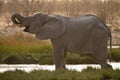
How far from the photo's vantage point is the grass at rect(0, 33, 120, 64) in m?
17.6

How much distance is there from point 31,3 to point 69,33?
103 feet

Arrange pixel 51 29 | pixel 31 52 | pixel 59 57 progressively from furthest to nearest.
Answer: pixel 31 52, pixel 51 29, pixel 59 57

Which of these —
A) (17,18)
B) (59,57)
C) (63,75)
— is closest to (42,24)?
(17,18)

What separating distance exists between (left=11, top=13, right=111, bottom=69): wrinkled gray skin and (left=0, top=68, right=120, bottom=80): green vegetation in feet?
2.47

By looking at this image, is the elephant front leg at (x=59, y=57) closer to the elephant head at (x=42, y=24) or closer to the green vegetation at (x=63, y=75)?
the elephant head at (x=42, y=24)

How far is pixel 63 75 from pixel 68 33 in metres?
1.57

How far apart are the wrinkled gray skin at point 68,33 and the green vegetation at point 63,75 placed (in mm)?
754

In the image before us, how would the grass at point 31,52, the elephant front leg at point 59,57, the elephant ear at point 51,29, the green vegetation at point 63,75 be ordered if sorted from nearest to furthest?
1. the green vegetation at point 63,75
2. the elephant front leg at point 59,57
3. the elephant ear at point 51,29
4. the grass at point 31,52

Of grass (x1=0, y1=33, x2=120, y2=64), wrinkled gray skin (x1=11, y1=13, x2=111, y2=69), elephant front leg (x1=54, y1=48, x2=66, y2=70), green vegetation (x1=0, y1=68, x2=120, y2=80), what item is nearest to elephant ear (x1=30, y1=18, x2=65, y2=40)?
wrinkled gray skin (x1=11, y1=13, x2=111, y2=69)

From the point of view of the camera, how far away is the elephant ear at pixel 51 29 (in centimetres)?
1260

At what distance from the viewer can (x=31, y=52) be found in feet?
65.7

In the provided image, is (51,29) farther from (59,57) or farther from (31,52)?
(31,52)

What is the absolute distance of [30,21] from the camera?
12695 millimetres

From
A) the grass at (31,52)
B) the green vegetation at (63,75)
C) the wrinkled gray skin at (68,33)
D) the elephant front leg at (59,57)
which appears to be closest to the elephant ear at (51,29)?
the wrinkled gray skin at (68,33)
